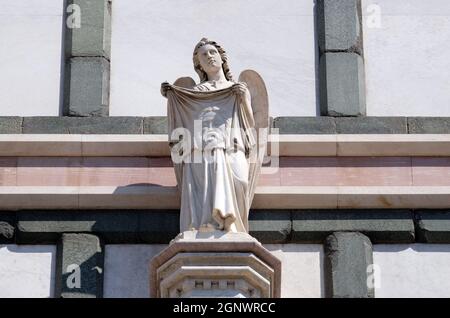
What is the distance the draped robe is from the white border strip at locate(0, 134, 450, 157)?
0.48 metres

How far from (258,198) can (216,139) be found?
0.62 metres

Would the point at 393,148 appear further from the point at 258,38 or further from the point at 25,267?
the point at 25,267

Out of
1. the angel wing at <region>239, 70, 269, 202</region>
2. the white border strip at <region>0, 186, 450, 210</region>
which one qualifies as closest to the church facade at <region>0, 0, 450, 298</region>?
the white border strip at <region>0, 186, 450, 210</region>

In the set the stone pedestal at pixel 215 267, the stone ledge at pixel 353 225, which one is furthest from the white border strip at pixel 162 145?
the stone pedestal at pixel 215 267

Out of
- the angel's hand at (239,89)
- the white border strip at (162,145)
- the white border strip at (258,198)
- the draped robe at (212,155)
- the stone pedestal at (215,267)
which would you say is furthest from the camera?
the white border strip at (162,145)

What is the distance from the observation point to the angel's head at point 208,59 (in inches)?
586

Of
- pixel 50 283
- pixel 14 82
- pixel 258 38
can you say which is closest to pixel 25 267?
pixel 50 283

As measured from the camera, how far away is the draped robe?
556 inches

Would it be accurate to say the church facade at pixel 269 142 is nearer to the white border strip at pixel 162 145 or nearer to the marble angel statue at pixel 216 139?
the white border strip at pixel 162 145

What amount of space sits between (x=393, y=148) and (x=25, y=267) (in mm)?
2748

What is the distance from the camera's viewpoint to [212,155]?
47.1ft

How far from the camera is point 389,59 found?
618 inches

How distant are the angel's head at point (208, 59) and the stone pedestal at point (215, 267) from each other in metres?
1.46
